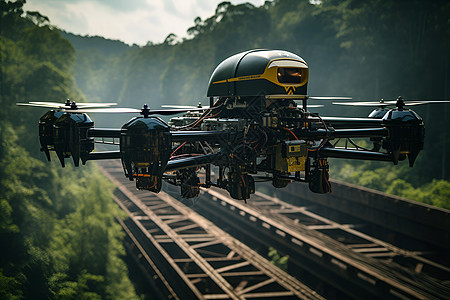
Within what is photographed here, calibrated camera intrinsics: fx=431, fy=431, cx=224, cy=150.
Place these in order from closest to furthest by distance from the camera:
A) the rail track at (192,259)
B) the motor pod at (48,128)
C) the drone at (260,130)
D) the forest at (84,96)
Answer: the drone at (260,130) < the motor pod at (48,128) < the rail track at (192,259) < the forest at (84,96)

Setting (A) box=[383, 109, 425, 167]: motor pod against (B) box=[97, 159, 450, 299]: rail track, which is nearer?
(A) box=[383, 109, 425, 167]: motor pod

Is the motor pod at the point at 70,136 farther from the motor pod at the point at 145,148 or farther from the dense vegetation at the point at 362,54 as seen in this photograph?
the dense vegetation at the point at 362,54

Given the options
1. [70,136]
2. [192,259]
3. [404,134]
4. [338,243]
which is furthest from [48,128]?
[338,243]

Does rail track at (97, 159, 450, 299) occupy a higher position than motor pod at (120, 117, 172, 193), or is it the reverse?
motor pod at (120, 117, 172, 193)

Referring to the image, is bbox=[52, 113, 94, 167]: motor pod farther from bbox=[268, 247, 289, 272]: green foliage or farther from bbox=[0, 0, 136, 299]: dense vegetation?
bbox=[268, 247, 289, 272]: green foliage

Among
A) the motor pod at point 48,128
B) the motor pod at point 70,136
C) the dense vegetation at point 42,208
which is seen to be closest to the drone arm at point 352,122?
the motor pod at point 70,136

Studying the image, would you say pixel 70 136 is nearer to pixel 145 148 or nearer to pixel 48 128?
pixel 48 128

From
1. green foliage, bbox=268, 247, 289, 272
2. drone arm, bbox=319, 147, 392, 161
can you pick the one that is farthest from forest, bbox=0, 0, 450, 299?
drone arm, bbox=319, 147, 392, 161
